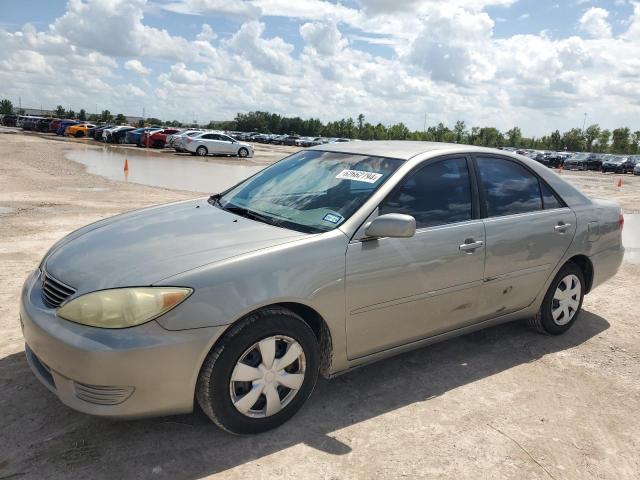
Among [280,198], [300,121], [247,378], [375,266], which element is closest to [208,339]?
[247,378]

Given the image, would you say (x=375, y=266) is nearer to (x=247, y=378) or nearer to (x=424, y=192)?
(x=424, y=192)

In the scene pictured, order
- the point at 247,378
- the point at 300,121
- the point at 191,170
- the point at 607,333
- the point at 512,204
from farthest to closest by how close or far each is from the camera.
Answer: the point at 300,121 < the point at 191,170 < the point at 607,333 < the point at 512,204 < the point at 247,378

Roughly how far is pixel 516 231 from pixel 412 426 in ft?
5.79

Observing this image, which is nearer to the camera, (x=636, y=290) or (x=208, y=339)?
(x=208, y=339)

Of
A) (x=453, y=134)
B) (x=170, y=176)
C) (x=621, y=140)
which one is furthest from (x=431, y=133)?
(x=170, y=176)

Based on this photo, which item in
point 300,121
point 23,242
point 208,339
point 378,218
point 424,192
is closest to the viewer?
point 208,339

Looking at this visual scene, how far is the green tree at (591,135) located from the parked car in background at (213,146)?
8177 centimetres

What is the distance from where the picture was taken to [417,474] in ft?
9.43

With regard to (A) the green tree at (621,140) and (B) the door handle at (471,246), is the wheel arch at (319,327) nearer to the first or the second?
(B) the door handle at (471,246)

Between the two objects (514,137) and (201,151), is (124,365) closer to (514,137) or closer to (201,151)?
(201,151)

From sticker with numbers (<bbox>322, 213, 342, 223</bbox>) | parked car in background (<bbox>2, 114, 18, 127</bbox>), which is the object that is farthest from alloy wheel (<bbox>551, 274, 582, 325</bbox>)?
parked car in background (<bbox>2, 114, 18, 127</bbox>)

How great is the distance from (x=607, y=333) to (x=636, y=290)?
5.69ft

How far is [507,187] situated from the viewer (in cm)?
438

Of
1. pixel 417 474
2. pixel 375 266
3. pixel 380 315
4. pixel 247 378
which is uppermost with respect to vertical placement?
pixel 375 266
